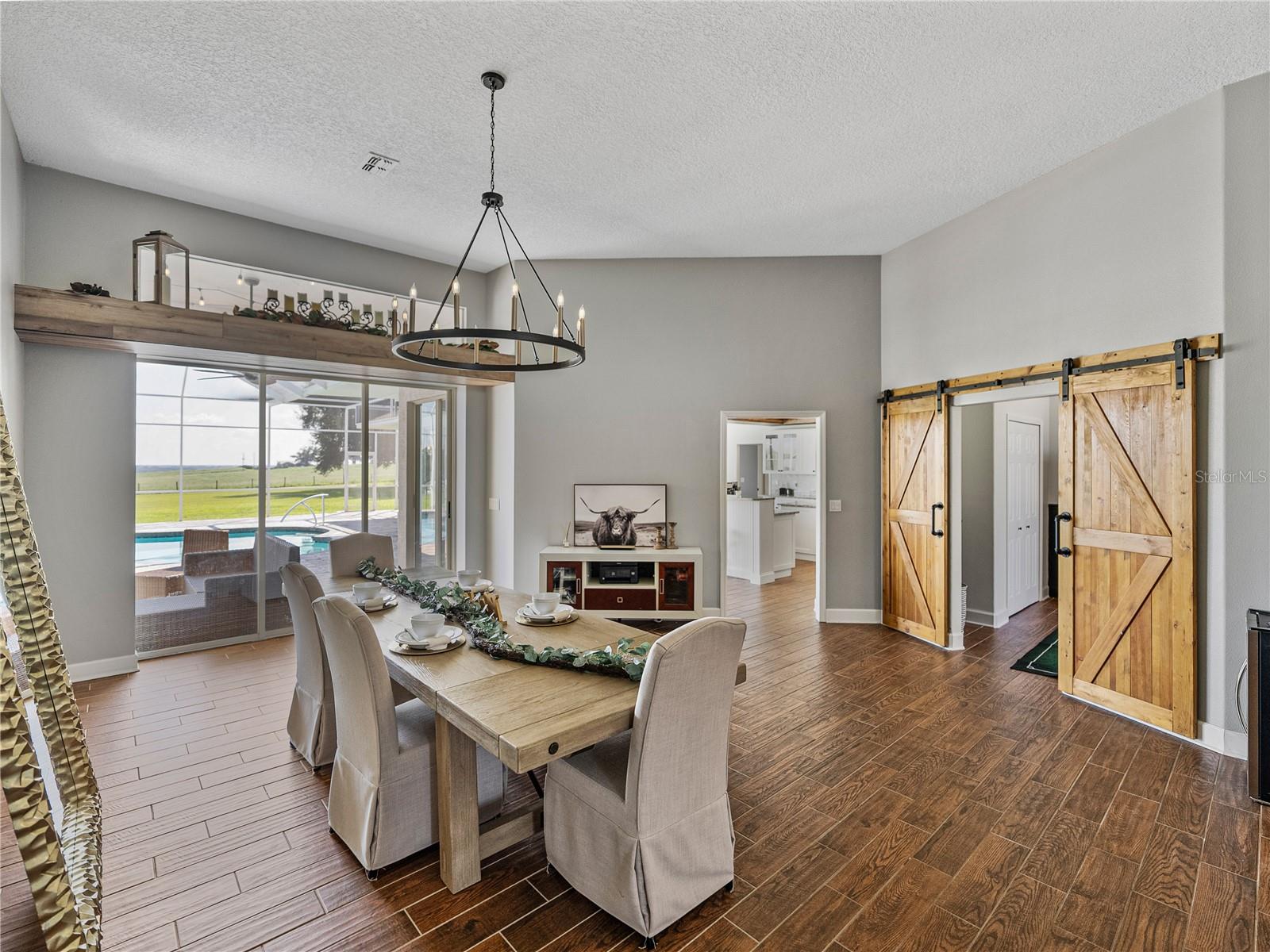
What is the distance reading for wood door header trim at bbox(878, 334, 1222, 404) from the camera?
3127 millimetres

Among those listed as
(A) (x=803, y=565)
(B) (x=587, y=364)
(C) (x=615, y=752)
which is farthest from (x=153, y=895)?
(A) (x=803, y=565)

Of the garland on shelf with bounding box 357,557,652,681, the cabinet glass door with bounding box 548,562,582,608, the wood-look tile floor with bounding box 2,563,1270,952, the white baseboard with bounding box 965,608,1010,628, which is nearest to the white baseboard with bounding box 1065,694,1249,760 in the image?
the wood-look tile floor with bounding box 2,563,1270,952

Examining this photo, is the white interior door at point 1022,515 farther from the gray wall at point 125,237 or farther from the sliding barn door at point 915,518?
the gray wall at point 125,237

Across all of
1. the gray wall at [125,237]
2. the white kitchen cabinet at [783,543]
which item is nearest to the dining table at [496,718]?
the gray wall at [125,237]

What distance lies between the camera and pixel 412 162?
12.6 feet

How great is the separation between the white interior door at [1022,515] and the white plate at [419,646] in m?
5.02

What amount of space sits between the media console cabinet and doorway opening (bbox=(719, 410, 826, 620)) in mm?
370

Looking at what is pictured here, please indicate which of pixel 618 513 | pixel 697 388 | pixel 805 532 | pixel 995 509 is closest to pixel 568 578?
pixel 618 513

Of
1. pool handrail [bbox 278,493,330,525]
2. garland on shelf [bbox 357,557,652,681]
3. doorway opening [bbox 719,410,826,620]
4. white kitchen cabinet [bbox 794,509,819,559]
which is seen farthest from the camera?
white kitchen cabinet [bbox 794,509,819,559]

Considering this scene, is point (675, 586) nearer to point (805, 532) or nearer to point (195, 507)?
point (195, 507)

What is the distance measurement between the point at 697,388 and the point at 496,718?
4301mm

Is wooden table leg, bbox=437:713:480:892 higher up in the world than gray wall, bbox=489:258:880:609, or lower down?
lower down

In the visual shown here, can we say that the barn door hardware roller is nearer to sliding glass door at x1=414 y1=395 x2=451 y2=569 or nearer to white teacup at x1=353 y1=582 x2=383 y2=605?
white teacup at x1=353 y1=582 x2=383 y2=605

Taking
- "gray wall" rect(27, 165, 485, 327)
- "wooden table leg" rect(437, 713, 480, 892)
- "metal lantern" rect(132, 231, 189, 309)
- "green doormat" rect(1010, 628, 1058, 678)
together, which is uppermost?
"gray wall" rect(27, 165, 485, 327)
